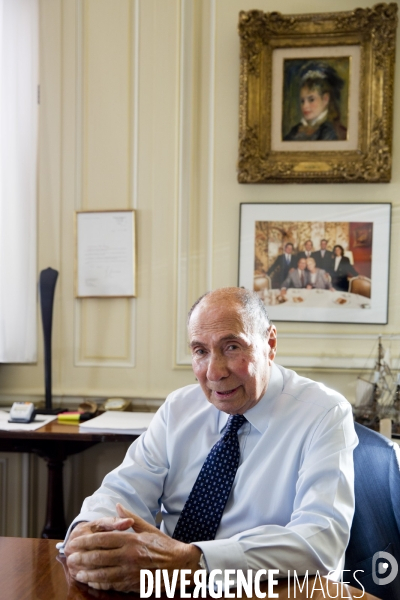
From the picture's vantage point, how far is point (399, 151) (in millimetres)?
3045

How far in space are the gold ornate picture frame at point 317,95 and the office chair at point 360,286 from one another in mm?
486

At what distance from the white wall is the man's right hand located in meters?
1.74

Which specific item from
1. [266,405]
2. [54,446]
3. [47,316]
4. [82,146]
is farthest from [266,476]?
[82,146]

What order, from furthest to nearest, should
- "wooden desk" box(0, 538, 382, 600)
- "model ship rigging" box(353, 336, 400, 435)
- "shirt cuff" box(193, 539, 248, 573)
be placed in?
"model ship rigging" box(353, 336, 400, 435)
"shirt cuff" box(193, 539, 248, 573)
"wooden desk" box(0, 538, 382, 600)

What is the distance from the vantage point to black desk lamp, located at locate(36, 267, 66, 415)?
305 cm

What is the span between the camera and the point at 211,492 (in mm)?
1701

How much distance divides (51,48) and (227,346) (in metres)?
2.32

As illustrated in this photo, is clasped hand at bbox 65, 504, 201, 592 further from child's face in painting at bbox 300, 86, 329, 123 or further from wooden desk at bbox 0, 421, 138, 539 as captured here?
child's face in painting at bbox 300, 86, 329, 123

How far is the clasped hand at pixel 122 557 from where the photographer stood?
1244 millimetres

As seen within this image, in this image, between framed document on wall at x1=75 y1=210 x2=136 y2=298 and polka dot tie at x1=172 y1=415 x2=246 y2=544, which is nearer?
polka dot tie at x1=172 y1=415 x2=246 y2=544

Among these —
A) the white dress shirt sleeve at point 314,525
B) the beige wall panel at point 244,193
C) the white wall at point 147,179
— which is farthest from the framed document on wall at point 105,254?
the white dress shirt sleeve at point 314,525

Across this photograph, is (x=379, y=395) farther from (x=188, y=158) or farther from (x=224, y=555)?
(x=224, y=555)

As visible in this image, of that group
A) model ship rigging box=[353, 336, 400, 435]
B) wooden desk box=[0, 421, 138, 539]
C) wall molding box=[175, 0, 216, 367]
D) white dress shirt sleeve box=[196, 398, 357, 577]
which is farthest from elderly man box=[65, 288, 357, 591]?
wall molding box=[175, 0, 216, 367]

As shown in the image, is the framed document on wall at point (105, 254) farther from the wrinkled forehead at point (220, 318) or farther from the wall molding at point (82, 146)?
the wrinkled forehead at point (220, 318)
